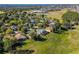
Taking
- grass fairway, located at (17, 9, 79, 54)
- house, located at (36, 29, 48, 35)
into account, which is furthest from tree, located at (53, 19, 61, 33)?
house, located at (36, 29, 48, 35)

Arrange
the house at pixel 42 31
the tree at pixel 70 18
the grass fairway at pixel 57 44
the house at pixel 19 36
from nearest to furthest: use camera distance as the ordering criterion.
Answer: the grass fairway at pixel 57 44
the house at pixel 19 36
the house at pixel 42 31
the tree at pixel 70 18

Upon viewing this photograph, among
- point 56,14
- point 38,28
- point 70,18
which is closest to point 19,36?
point 38,28

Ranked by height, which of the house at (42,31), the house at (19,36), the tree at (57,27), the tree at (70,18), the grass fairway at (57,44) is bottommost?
the grass fairway at (57,44)

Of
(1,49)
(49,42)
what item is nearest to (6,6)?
(1,49)

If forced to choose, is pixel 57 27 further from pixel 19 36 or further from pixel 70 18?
pixel 19 36

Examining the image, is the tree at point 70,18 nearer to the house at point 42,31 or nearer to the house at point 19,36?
the house at point 42,31

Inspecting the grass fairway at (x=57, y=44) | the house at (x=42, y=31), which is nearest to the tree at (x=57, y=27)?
the grass fairway at (x=57, y=44)

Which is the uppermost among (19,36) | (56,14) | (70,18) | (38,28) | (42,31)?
(56,14)

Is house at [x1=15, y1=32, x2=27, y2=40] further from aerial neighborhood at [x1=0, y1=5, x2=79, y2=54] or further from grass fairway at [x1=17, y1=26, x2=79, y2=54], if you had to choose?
grass fairway at [x1=17, y1=26, x2=79, y2=54]

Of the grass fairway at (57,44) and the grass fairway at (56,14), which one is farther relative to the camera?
the grass fairway at (56,14)

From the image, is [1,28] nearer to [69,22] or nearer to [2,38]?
[2,38]

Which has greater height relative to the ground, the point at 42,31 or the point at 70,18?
the point at 70,18
